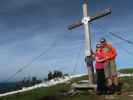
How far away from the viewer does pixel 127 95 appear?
52.0ft

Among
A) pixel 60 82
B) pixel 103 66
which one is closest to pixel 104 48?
pixel 103 66

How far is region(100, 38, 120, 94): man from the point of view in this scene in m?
16.0

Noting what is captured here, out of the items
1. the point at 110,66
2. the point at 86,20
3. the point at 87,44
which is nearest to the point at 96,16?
the point at 86,20

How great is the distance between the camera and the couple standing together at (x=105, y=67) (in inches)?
632

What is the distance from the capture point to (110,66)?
16188 mm

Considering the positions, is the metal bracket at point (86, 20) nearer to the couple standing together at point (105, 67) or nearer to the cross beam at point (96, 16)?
the cross beam at point (96, 16)

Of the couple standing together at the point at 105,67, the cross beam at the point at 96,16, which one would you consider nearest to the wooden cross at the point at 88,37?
the cross beam at the point at 96,16

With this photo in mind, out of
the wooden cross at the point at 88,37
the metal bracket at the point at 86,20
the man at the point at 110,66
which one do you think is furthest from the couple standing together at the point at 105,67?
the metal bracket at the point at 86,20

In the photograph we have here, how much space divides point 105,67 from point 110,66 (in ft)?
0.78

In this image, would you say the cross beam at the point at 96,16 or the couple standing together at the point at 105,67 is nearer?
the couple standing together at the point at 105,67

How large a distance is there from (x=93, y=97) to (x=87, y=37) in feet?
11.9

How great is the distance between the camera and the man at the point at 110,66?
16.0 meters

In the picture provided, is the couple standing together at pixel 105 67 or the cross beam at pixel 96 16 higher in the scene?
the cross beam at pixel 96 16

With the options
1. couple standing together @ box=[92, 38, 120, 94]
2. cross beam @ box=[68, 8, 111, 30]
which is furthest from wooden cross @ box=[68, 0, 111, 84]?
couple standing together @ box=[92, 38, 120, 94]
